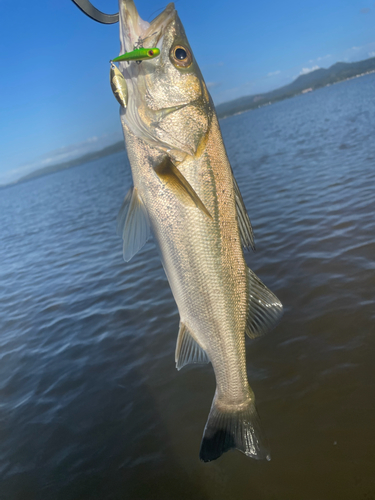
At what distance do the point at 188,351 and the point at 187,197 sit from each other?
1.38m

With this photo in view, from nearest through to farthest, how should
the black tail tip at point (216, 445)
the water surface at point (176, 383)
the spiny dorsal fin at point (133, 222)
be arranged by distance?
the spiny dorsal fin at point (133, 222) < the black tail tip at point (216, 445) < the water surface at point (176, 383)

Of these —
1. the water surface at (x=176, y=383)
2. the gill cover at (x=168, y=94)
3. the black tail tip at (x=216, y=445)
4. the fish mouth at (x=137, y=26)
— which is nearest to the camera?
the fish mouth at (x=137, y=26)

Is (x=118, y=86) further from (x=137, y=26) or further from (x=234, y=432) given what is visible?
(x=234, y=432)

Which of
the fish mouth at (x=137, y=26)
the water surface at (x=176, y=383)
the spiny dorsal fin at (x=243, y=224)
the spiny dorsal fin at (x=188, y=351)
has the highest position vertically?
the fish mouth at (x=137, y=26)

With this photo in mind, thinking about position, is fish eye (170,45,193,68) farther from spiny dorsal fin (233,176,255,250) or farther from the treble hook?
spiny dorsal fin (233,176,255,250)

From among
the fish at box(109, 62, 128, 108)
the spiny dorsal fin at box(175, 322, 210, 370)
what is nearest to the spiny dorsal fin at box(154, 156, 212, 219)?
the fish at box(109, 62, 128, 108)

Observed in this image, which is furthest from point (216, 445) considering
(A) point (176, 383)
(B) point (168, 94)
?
(B) point (168, 94)

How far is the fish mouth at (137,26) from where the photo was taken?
2.27 meters

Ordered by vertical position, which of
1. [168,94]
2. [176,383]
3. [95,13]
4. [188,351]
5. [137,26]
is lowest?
[176,383]

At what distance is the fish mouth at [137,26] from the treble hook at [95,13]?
0.33m

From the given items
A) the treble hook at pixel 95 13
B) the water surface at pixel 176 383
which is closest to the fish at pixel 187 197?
the treble hook at pixel 95 13

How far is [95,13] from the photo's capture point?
97.7 inches

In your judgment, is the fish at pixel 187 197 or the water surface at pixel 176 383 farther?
the water surface at pixel 176 383

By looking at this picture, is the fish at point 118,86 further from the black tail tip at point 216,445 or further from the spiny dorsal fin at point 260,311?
the black tail tip at point 216,445
